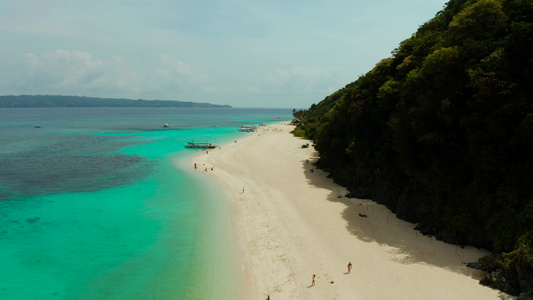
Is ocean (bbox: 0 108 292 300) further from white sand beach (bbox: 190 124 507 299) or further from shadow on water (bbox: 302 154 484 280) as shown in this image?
shadow on water (bbox: 302 154 484 280)

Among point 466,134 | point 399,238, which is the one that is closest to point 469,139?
point 466,134

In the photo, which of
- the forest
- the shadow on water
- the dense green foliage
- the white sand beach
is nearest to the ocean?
the white sand beach

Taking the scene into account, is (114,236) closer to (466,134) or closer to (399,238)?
(399,238)

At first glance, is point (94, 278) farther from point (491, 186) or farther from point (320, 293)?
point (491, 186)

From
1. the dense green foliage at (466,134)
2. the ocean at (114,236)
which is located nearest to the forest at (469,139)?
the dense green foliage at (466,134)

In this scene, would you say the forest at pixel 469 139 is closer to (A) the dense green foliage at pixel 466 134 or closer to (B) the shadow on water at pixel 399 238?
(A) the dense green foliage at pixel 466 134

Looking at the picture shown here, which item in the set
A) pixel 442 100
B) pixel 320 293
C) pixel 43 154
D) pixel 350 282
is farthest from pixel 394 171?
pixel 43 154
